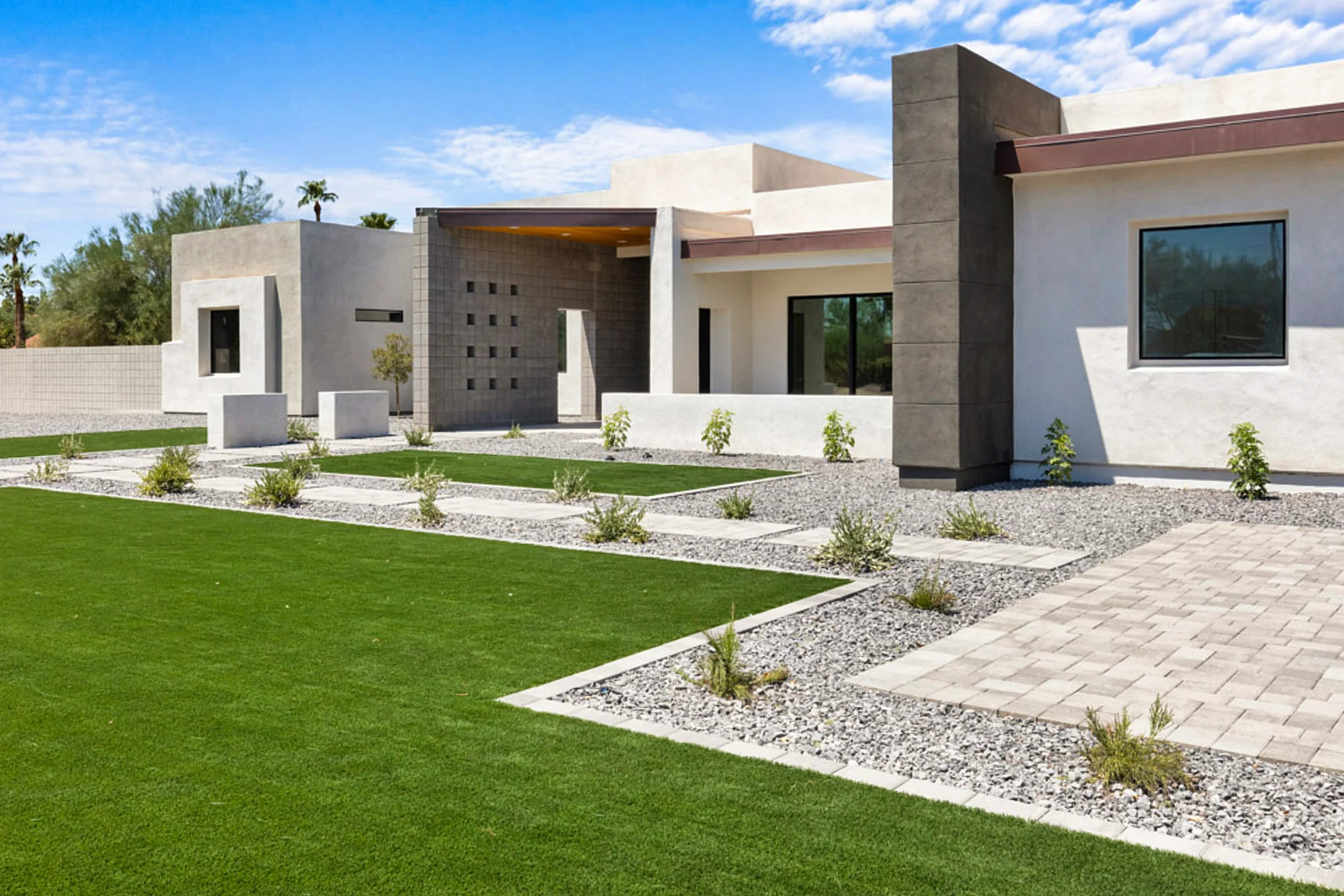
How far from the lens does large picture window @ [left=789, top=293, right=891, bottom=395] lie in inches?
854

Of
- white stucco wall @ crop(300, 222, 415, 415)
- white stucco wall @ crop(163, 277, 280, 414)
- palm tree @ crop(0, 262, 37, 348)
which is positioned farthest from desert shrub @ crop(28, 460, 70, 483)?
palm tree @ crop(0, 262, 37, 348)

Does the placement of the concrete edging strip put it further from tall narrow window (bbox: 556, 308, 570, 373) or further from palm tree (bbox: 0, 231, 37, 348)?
palm tree (bbox: 0, 231, 37, 348)

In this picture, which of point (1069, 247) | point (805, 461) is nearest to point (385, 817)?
point (1069, 247)

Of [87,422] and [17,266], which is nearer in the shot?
[87,422]

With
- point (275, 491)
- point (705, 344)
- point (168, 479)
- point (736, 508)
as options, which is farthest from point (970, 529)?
point (705, 344)

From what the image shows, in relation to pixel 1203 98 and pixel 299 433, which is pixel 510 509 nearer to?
pixel 299 433

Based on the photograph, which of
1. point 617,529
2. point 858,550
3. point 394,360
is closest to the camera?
point 858,550

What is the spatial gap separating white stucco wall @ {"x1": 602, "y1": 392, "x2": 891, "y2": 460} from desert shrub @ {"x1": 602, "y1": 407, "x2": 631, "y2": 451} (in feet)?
0.48

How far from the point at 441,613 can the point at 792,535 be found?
4.07 m

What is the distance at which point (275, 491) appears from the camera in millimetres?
12047

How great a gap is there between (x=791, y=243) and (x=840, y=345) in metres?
3.41

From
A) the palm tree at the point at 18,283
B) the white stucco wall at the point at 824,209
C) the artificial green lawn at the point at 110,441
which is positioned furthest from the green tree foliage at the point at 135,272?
the white stucco wall at the point at 824,209

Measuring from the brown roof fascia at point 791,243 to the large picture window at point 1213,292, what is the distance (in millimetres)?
5320

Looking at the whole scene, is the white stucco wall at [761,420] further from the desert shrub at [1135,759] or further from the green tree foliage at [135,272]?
the green tree foliage at [135,272]
